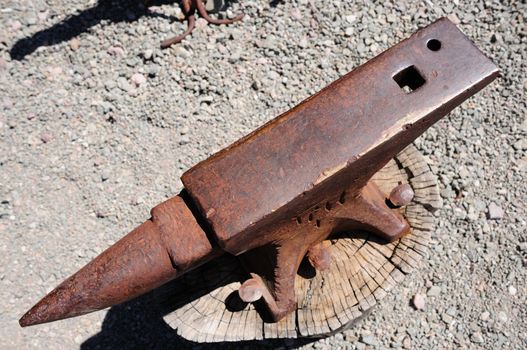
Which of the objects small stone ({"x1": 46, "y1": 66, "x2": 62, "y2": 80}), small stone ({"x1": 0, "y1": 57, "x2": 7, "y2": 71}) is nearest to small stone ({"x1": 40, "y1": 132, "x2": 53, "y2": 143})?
small stone ({"x1": 46, "y1": 66, "x2": 62, "y2": 80})

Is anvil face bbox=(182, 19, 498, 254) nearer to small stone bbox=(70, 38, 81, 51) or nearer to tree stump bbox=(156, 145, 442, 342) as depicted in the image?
tree stump bbox=(156, 145, 442, 342)

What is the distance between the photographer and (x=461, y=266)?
3.03 m

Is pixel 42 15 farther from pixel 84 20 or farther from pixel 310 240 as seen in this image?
pixel 310 240

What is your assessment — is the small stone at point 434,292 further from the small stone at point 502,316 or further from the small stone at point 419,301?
the small stone at point 502,316

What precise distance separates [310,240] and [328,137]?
64cm

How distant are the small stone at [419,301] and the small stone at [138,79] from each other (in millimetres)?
2294

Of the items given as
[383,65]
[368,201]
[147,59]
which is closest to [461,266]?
[368,201]

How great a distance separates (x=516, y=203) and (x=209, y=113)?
2.06 meters

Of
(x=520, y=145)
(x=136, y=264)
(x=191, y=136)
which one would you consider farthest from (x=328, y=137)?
(x=520, y=145)

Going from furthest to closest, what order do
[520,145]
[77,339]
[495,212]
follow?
[520,145]
[495,212]
[77,339]

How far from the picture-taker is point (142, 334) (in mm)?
2988

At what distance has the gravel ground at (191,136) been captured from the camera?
2969 millimetres

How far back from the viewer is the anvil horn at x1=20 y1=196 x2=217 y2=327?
5.68 ft

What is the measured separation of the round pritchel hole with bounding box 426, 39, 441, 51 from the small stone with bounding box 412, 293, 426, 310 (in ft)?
5.60
